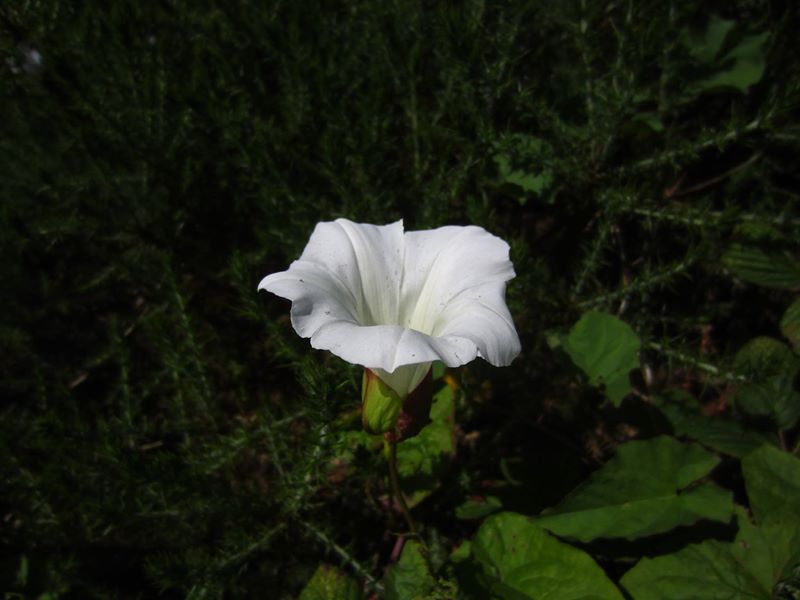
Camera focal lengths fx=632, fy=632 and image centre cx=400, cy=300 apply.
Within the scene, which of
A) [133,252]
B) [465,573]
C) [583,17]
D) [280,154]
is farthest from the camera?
[133,252]

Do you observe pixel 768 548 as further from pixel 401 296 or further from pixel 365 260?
pixel 365 260

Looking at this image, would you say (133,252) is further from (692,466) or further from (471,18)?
(692,466)

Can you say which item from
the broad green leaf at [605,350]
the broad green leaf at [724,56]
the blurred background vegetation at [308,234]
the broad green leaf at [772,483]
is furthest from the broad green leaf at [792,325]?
the broad green leaf at [724,56]

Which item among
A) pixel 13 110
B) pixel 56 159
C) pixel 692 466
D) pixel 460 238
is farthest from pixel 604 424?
pixel 13 110

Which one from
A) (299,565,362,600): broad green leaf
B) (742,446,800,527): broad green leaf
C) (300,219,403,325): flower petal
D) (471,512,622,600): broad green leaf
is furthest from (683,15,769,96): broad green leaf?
(299,565,362,600): broad green leaf

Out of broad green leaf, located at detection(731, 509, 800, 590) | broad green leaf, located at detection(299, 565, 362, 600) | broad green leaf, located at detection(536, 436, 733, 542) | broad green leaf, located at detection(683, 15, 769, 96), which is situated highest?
broad green leaf, located at detection(683, 15, 769, 96)

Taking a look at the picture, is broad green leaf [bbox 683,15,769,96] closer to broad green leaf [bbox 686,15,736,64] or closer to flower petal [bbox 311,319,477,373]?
broad green leaf [bbox 686,15,736,64]

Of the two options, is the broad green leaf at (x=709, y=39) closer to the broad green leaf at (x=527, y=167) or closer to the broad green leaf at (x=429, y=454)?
the broad green leaf at (x=527, y=167)
